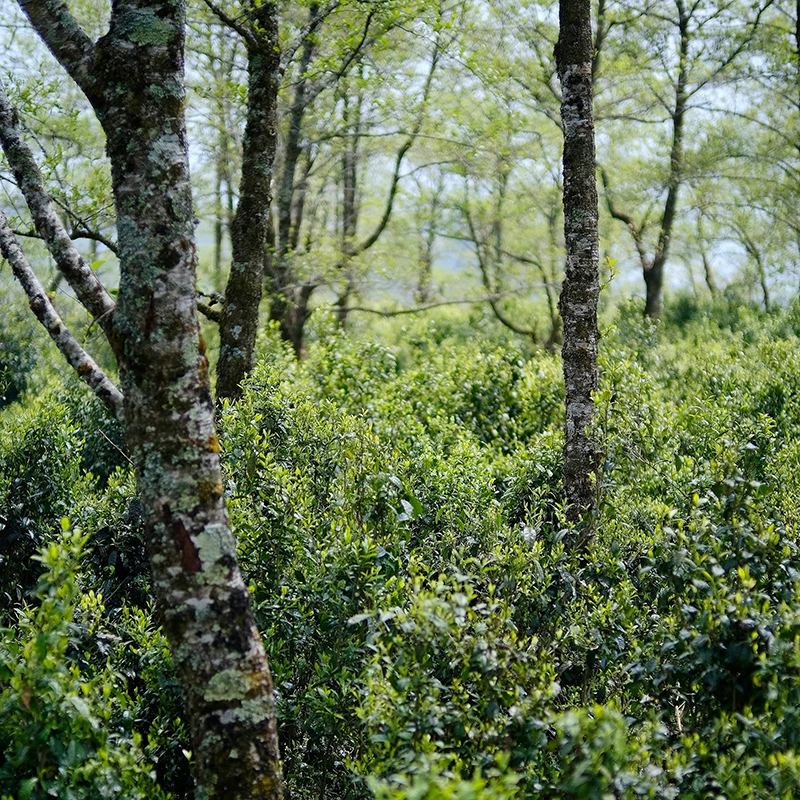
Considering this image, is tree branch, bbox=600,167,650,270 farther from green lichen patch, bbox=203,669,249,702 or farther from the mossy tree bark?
green lichen patch, bbox=203,669,249,702

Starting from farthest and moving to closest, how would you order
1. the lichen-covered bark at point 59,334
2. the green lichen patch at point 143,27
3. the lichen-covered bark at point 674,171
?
the lichen-covered bark at point 674,171 → the lichen-covered bark at point 59,334 → the green lichen patch at point 143,27

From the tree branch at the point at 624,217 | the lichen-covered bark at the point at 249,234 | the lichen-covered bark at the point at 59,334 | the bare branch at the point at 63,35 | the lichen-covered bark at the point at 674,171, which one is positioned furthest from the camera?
the tree branch at the point at 624,217

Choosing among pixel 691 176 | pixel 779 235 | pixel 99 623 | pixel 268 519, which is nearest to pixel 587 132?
pixel 268 519

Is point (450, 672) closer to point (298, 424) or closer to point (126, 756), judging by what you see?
point (126, 756)

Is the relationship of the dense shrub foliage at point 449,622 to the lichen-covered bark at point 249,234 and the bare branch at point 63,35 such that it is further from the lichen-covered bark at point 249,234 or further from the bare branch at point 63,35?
the bare branch at point 63,35

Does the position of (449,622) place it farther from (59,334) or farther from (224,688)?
(59,334)

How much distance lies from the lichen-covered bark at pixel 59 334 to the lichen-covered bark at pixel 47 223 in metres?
0.47

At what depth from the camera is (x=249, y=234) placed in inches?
236

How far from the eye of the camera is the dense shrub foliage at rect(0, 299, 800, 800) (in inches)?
100.0

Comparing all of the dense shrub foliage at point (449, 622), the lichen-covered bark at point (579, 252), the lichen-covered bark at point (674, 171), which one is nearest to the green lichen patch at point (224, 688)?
the dense shrub foliage at point (449, 622)

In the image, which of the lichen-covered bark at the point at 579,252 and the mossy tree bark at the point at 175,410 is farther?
the lichen-covered bark at the point at 579,252

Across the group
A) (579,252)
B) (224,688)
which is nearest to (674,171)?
(579,252)

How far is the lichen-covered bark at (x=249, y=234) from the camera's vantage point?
5.89m

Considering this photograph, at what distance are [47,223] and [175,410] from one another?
2.30m
